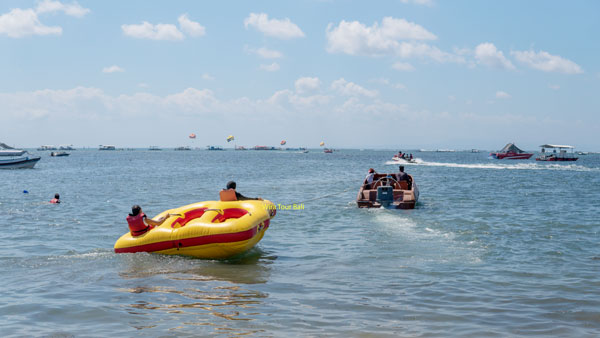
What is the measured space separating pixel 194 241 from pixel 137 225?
5.39 ft

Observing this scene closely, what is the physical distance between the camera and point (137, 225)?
39.5 ft

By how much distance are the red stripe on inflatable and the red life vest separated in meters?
0.37

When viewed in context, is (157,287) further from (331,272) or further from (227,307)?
(331,272)

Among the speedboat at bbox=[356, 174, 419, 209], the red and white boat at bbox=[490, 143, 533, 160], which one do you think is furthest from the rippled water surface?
the red and white boat at bbox=[490, 143, 533, 160]

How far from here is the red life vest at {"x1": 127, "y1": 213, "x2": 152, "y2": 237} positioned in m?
12.0

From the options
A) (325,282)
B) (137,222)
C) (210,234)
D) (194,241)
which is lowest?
(325,282)

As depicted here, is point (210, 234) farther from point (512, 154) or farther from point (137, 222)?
point (512, 154)

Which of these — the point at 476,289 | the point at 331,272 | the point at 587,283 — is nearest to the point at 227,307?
the point at 331,272

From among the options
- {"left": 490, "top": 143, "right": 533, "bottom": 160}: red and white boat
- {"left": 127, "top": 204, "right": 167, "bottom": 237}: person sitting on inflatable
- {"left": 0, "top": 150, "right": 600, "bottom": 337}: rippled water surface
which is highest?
{"left": 490, "top": 143, "right": 533, "bottom": 160}: red and white boat

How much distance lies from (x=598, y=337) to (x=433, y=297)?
258 cm

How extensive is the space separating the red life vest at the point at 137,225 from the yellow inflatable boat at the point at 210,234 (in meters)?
0.15

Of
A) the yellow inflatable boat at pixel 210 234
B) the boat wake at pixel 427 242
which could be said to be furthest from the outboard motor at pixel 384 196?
the yellow inflatable boat at pixel 210 234

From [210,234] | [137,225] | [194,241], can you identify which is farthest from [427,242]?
[137,225]

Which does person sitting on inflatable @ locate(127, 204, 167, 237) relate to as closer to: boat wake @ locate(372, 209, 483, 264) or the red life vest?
the red life vest
